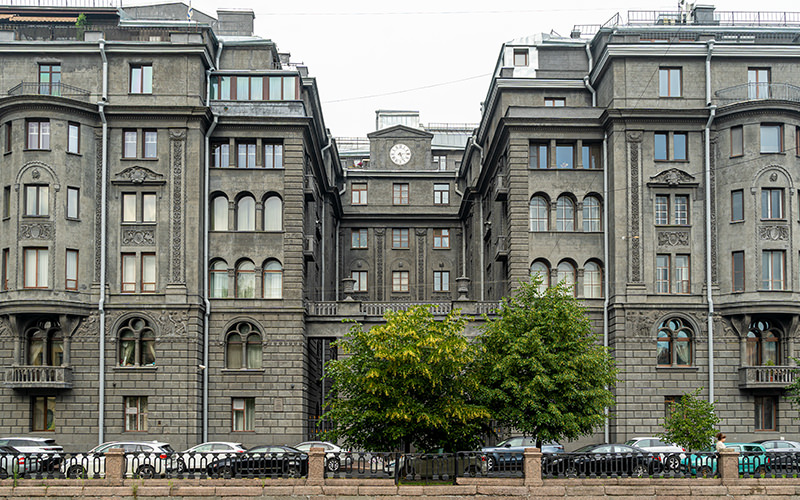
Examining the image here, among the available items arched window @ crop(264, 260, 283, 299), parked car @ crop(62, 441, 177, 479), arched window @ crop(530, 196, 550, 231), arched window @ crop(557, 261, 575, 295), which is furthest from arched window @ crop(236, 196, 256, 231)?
parked car @ crop(62, 441, 177, 479)

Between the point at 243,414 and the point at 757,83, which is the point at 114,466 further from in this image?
the point at 757,83

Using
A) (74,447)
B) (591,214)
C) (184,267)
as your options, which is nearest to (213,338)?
(184,267)

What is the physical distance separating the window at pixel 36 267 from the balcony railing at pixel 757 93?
3499 cm

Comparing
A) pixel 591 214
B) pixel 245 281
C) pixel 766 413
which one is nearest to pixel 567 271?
pixel 591 214

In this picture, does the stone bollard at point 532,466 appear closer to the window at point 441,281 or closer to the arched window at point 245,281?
the arched window at point 245,281

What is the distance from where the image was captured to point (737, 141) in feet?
159

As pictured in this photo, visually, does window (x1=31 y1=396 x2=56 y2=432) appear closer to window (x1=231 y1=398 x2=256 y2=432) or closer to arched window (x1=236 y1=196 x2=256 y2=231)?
window (x1=231 y1=398 x2=256 y2=432)

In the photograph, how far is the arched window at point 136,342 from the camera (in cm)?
4716

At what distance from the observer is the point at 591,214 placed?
166 ft

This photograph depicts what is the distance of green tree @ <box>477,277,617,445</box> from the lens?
128ft

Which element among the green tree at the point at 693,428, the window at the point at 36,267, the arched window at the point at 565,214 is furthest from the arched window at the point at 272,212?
the green tree at the point at 693,428

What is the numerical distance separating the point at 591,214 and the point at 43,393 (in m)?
29.6

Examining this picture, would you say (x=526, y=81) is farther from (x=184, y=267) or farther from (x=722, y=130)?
(x=184, y=267)

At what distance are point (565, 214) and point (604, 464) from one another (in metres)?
20.4
